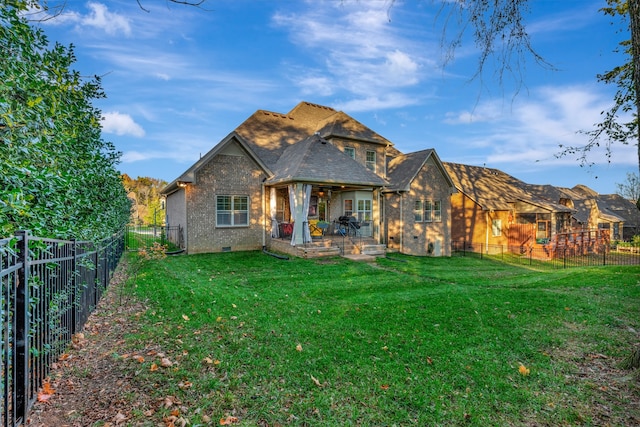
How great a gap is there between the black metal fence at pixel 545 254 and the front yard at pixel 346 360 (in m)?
14.8

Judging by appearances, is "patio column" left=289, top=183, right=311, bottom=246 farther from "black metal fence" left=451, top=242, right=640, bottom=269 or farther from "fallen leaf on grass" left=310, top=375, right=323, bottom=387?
"black metal fence" left=451, top=242, right=640, bottom=269

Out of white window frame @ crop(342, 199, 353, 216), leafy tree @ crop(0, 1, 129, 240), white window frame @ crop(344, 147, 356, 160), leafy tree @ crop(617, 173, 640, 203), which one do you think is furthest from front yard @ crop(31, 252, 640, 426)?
leafy tree @ crop(617, 173, 640, 203)

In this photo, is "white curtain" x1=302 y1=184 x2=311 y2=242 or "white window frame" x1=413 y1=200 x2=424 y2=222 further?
"white window frame" x1=413 y1=200 x2=424 y2=222

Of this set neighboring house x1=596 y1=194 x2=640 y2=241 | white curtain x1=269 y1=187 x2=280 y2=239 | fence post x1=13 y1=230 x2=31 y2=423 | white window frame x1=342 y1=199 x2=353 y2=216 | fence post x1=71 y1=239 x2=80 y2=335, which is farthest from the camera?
neighboring house x1=596 y1=194 x2=640 y2=241

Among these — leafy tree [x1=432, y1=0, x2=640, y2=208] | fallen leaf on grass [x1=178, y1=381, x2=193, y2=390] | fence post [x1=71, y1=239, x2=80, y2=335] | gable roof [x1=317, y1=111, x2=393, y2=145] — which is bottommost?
fallen leaf on grass [x1=178, y1=381, x2=193, y2=390]

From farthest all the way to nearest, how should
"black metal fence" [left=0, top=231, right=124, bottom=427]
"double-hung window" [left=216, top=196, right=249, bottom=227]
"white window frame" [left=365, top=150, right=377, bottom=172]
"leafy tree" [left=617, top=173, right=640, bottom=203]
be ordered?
"leafy tree" [left=617, top=173, right=640, bottom=203]
"white window frame" [left=365, top=150, right=377, bottom=172]
"double-hung window" [left=216, top=196, right=249, bottom=227]
"black metal fence" [left=0, top=231, right=124, bottom=427]

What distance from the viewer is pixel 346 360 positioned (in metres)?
4.27

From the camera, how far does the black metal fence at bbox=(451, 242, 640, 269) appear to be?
21.1 m

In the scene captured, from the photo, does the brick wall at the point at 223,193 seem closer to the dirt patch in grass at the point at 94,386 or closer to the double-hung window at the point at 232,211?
the double-hung window at the point at 232,211

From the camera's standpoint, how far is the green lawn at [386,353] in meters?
3.27

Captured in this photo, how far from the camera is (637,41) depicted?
3.76m

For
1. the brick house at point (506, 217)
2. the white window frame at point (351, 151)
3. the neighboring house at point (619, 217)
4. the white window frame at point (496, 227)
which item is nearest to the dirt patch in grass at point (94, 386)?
the white window frame at point (351, 151)

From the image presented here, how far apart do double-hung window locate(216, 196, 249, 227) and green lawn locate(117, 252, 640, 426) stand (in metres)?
7.23

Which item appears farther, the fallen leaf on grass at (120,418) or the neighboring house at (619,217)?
the neighboring house at (619,217)
